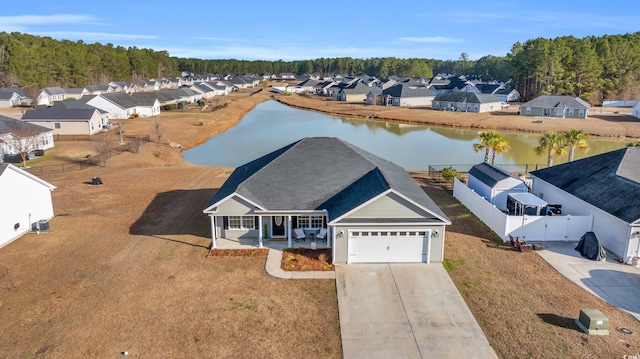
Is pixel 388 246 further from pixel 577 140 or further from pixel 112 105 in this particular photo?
pixel 112 105

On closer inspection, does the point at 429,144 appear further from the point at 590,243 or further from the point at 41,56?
the point at 41,56

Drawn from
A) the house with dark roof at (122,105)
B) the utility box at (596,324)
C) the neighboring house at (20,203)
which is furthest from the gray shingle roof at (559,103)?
the neighboring house at (20,203)

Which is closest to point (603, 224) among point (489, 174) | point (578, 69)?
point (489, 174)

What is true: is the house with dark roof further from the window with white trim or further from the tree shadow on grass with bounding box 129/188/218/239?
the window with white trim

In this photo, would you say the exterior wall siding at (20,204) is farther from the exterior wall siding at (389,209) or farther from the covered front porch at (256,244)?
the exterior wall siding at (389,209)

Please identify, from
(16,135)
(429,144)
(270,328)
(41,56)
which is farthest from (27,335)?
(41,56)
